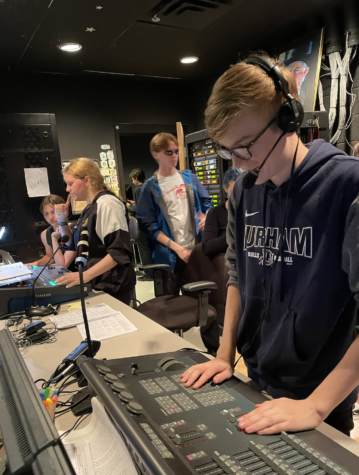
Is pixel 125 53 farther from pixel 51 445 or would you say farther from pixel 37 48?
pixel 51 445

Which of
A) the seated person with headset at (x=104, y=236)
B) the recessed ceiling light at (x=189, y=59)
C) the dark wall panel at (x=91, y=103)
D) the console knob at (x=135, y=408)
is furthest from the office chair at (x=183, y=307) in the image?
the dark wall panel at (x=91, y=103)

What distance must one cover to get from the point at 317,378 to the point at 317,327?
15 centimetres

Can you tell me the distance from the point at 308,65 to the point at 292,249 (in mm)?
3010

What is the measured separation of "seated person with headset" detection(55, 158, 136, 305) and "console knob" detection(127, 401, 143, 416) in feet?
4.24

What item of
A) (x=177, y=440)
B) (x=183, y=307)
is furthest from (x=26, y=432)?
(x=183, y=307)

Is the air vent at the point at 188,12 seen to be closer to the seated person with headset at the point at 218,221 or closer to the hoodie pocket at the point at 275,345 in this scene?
the seated person with headset at the point at 218,221

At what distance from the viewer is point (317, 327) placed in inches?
32.0

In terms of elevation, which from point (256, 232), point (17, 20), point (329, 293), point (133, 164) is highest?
point (17, 20)

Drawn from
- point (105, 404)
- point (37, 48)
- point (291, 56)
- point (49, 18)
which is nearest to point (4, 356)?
point (105, 404)

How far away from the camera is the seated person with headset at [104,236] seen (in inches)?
76.4

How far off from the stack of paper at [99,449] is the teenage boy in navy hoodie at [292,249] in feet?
0.66

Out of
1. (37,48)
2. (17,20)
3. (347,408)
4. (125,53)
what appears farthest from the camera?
(125,53)

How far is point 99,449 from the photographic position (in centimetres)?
65

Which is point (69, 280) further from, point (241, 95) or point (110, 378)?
point (241, 95)
